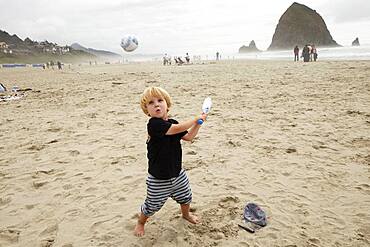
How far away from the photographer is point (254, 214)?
2.91 metres

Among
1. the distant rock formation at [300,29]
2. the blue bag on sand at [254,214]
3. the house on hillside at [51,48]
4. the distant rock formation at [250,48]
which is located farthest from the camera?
the distant rock formation at [250,48]

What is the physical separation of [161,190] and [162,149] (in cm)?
40

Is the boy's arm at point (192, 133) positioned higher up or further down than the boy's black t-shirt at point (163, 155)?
higher up

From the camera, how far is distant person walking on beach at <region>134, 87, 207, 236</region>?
235 centimetres

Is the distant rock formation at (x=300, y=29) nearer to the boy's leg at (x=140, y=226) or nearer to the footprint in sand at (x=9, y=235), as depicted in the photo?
the boy's leg at (x=140, y=226)

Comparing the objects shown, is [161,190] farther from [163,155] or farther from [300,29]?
[300,29]

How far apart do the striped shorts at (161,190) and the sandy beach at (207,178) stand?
0.38 metres

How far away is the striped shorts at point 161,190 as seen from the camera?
2541mm

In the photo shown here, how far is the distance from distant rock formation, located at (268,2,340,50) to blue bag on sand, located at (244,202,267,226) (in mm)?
135466

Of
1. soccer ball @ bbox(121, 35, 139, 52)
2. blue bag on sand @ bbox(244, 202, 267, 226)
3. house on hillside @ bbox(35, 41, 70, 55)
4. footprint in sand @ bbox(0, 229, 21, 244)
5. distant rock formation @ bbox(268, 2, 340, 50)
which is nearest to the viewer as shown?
footprint in sand @ bbox(0, 229, 21, 244)

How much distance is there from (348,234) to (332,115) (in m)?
4.42

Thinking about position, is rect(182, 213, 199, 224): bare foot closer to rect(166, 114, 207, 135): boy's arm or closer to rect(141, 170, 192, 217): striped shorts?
rect(141, 170, 192, 217): striped shorts

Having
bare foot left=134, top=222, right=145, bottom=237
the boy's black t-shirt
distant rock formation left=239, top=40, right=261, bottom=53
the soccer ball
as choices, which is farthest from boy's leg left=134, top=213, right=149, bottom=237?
distant rock formation left=239, top=40, right=261, bottom=53

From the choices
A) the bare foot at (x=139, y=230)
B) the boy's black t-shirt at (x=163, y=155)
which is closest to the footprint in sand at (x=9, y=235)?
the bare foot at (x=139, y=230)
